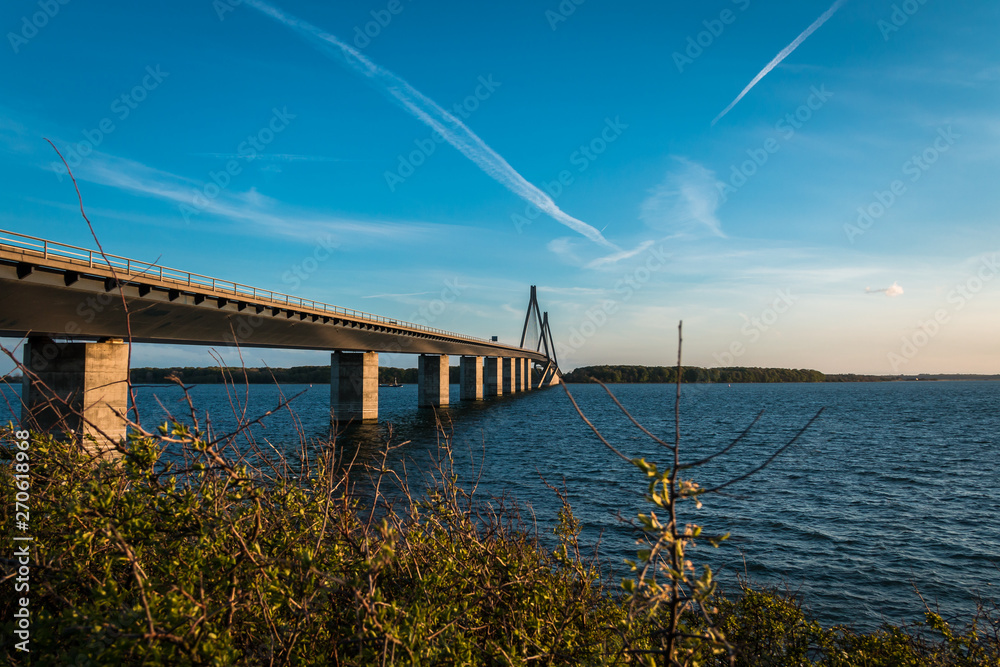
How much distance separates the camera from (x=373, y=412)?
53.9m

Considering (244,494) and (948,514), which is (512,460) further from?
(244,494)

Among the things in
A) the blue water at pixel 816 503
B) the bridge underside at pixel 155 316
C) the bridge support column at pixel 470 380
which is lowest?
the blue water at pixel 816 503

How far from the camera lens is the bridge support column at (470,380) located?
95062mm

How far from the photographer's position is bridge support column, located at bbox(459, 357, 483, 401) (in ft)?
312

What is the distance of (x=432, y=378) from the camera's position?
Answer: 76.2 m

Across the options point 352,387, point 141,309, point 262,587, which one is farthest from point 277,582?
point 352,387

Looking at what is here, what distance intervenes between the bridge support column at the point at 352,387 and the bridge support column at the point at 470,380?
41314mm

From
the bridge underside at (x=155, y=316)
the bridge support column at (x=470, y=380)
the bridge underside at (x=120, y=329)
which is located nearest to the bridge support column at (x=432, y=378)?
the bridge support column at (x=470, y=380)

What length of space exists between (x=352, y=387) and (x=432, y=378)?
79.1ft

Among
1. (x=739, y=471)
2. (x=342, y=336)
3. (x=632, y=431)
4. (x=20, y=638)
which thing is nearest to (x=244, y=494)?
(x=20, y=638)

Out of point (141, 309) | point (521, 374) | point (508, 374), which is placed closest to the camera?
point (141, 309)

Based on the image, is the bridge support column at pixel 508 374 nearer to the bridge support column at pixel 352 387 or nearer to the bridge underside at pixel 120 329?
the bridge underside at pixel 120 329

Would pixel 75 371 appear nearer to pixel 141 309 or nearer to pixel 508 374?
pixel 141 309

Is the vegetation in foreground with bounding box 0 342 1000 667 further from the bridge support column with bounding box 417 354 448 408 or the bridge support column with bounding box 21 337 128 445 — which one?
the bridge support column with bounding box 417 354 448 408
